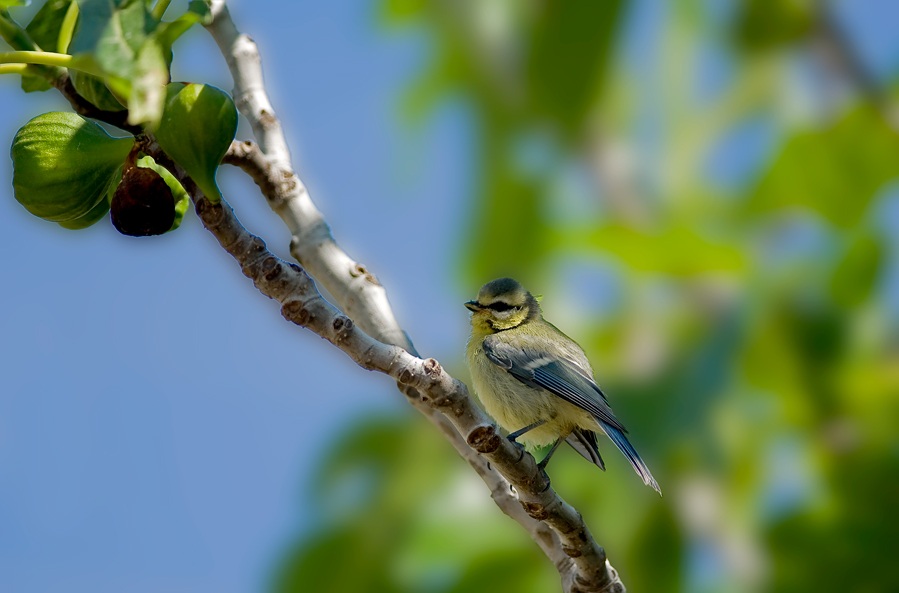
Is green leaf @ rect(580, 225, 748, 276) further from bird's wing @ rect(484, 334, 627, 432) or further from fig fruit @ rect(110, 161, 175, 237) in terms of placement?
fig fruit @ rect(110, 161, 175, 237)

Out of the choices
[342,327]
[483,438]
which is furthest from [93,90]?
[483,438]

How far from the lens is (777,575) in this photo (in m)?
3.40

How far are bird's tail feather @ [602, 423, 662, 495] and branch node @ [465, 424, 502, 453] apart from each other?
87 centimetres

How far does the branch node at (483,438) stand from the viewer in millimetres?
1402

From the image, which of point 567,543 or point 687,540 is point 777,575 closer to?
point 687,540

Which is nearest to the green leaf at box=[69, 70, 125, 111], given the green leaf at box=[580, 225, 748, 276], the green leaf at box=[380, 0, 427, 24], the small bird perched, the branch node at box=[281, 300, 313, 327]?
the branch node at box=[281, 300, 313, 327]

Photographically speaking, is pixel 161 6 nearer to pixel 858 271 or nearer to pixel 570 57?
pixel 858 271

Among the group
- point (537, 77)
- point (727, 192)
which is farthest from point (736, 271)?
point (537, 77)

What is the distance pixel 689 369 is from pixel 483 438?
2386mm

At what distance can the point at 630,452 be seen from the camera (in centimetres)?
241

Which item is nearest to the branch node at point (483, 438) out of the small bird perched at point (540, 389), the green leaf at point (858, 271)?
the small bird perched at point (540, 389)

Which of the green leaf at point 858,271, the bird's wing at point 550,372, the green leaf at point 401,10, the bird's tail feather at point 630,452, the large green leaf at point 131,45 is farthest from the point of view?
the green leaf at point 401,10

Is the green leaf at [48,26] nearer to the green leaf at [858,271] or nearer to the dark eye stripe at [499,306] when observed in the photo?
the dark eye stripe at [499,306]

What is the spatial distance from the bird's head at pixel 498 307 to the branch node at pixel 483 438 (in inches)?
65.6
